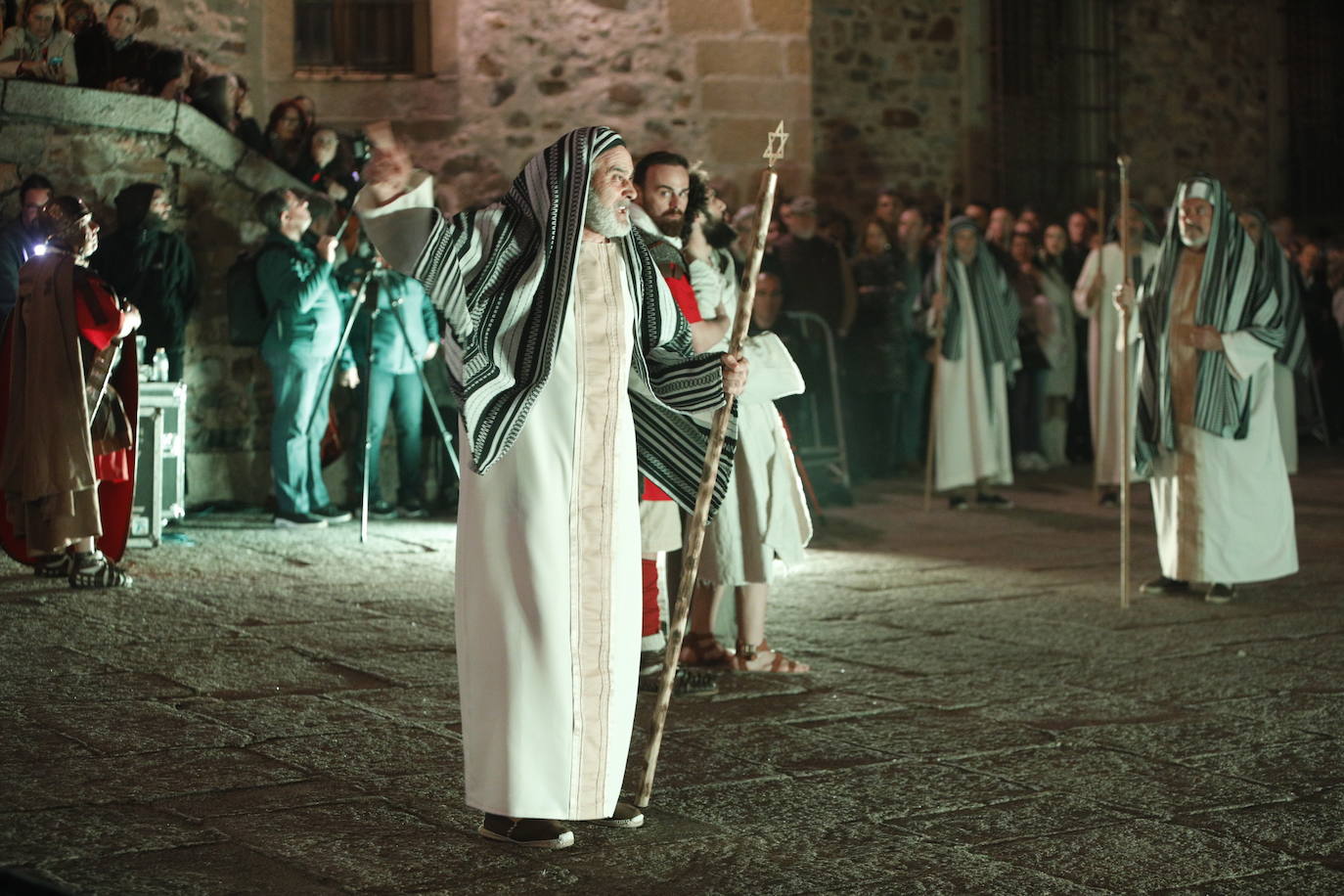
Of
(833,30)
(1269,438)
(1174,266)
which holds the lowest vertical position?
(1269,438)

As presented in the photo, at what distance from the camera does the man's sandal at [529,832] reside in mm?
4258

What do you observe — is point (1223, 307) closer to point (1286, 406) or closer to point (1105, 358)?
point (1105, 358)

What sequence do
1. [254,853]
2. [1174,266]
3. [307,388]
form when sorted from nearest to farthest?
[254,853], [1174,266], [307,388]

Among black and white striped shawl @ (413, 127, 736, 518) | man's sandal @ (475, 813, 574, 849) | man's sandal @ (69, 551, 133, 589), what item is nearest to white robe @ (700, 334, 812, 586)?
black and white striped shawl @ (413, 127, 736, 518)

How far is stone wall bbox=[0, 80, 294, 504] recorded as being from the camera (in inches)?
388

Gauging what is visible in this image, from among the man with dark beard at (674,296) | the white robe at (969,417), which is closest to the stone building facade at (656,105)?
the white robe at (969,417)

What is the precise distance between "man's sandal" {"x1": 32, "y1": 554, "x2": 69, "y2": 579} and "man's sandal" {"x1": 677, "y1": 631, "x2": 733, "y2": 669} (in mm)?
3162

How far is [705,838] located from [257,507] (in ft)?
22.8

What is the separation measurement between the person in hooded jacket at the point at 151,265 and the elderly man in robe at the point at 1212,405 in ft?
15.8

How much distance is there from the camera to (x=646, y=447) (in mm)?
4824

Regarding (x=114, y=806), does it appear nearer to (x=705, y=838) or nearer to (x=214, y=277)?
(x=705, y=838)

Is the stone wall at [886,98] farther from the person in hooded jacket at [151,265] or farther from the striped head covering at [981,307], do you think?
the person in hooded jacket at [151,265]

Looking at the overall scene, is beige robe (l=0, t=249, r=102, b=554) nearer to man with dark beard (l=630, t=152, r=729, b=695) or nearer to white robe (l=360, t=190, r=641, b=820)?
man with dark beard (l=630, t=152, r=729, b=695)

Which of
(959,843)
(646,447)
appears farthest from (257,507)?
(959,843)
